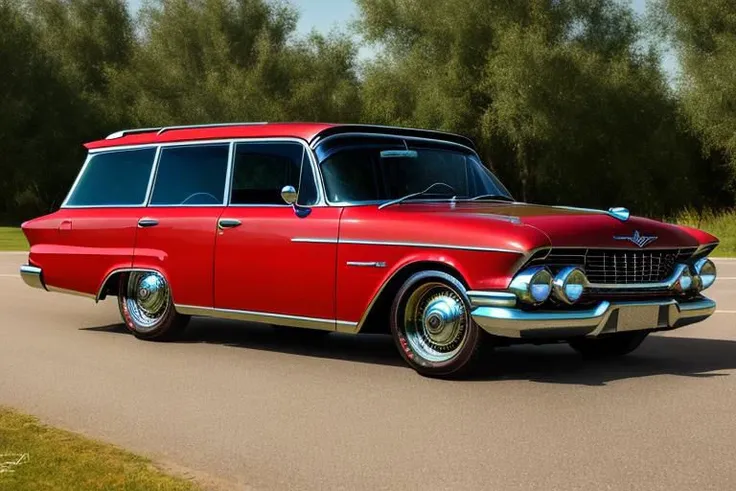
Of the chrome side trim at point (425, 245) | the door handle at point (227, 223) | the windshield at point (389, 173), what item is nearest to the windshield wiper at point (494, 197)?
the windshield at point (389, 173)

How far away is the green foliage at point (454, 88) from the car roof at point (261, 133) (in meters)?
35.3

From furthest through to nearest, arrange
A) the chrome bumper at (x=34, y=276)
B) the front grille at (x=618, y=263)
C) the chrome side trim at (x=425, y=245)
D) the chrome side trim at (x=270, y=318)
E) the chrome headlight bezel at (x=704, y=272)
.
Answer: the chrome bumper at (x=34, y=276) < the chrome headlight bezel at (x=704, y=272) < the chrome side trim at (x=270, y=318) < the front grille at (x=618, y=263) < the chrome side trim at (x=425, y=245)

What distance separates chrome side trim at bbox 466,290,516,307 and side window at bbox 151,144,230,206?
2.83 metres

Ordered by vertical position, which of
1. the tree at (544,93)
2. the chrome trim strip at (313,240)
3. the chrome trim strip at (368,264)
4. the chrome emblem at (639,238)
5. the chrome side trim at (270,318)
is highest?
the tree at (544,93)

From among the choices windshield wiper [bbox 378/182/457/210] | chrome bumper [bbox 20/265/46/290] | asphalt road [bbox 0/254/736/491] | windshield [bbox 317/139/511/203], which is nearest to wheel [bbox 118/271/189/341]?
asphalt road [bbox 0/254/736/491]

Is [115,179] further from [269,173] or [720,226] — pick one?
[720,226]

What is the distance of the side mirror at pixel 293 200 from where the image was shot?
26.7ft

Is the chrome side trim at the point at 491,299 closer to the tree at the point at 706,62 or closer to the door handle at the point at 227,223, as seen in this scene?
the door handle at the point at 227,223

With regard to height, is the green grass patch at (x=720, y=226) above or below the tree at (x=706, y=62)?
below

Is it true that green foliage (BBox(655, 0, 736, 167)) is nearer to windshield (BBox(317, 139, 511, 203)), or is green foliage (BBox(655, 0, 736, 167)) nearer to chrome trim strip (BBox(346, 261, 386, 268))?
windshield (BBox(317, 139, 511, 203))

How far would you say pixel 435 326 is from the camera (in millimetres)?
7469

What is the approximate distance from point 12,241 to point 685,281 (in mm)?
28669

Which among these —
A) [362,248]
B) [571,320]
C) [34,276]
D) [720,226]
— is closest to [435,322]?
[362,248]

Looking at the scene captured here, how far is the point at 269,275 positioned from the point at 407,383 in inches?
64.3
